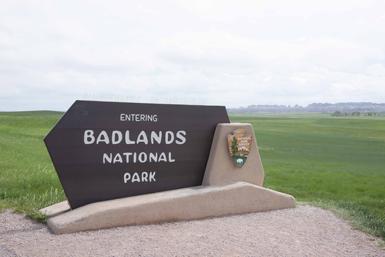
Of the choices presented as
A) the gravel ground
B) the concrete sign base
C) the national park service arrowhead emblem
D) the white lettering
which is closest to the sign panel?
the white lettering

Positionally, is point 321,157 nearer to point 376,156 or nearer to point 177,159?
point 376,156

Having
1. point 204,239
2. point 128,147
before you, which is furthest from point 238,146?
point 204,239

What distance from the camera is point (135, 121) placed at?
735 cm

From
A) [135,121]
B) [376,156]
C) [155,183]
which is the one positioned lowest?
[376,156]

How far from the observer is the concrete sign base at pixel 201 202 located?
6547 mm

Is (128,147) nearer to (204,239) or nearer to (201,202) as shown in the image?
(201,202)

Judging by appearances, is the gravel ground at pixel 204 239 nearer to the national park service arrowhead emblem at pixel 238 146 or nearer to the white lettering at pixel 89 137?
the national park service arrowhead emblem at pixel 238 146

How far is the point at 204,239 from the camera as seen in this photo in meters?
6.11

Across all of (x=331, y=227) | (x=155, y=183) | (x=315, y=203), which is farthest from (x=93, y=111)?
(x=315, y=203)

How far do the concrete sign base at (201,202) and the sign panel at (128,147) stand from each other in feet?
0.60

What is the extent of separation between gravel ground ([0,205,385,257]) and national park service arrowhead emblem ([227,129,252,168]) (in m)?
Result: 1.06

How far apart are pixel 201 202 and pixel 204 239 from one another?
4.17 feet

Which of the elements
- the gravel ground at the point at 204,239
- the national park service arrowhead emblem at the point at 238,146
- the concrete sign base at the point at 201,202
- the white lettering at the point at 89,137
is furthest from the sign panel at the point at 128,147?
the gravel ground at the point at 204,239

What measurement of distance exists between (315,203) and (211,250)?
13.2 ft
